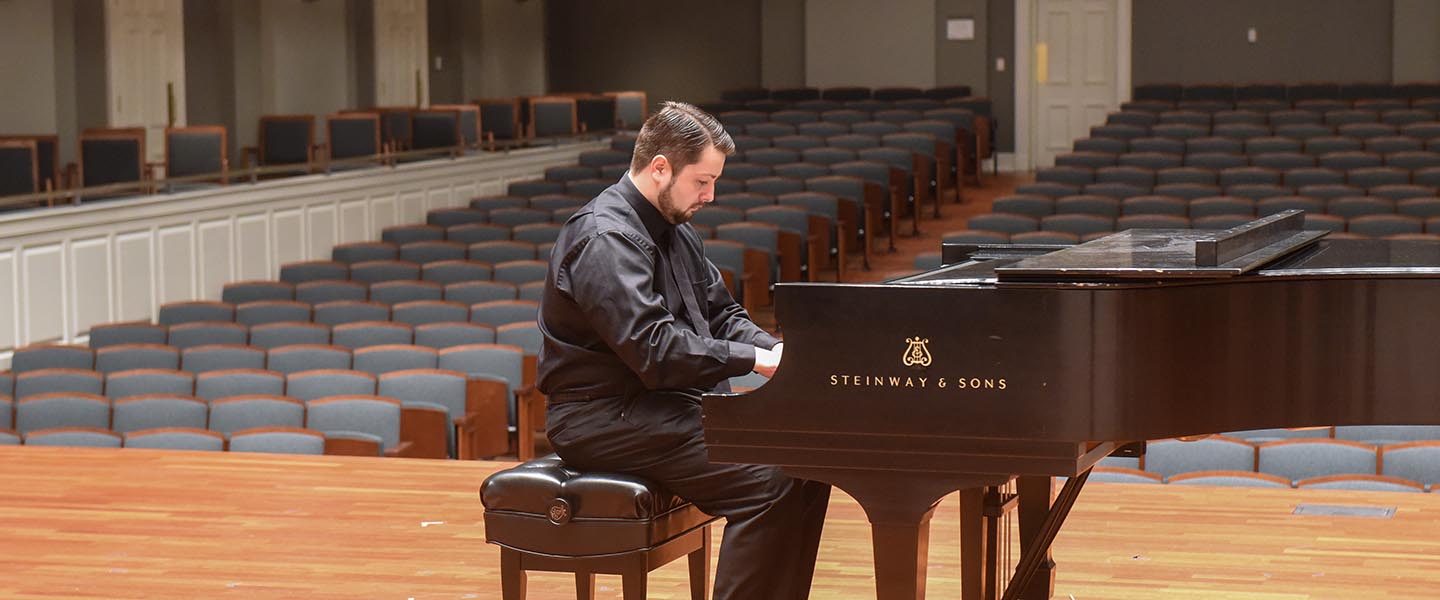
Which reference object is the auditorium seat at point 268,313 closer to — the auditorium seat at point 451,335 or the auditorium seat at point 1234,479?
the auditorium seat at point 451,335

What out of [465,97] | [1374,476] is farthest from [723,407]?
[465,97]

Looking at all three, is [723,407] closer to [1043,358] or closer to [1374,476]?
[1043,358]

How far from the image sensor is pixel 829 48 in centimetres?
1482

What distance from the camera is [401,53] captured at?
526 inches

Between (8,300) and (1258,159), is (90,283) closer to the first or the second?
(8,300)

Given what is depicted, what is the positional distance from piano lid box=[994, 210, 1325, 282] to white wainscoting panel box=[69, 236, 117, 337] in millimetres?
6072

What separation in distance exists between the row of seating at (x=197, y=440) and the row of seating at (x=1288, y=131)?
6.98 meters

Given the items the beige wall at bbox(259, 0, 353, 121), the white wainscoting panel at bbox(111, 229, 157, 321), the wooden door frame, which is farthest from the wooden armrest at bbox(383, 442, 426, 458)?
the wooden door frame

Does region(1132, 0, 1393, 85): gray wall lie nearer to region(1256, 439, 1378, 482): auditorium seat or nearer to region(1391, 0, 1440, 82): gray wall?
region(1391, 0, 1440, 82): gray wall

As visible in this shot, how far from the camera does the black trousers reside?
2.40m

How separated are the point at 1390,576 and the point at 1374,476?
0.99 m

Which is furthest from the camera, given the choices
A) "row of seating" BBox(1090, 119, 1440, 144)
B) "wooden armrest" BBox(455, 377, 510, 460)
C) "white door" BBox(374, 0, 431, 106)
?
"white door" BBox(374, 0, 431, 106)

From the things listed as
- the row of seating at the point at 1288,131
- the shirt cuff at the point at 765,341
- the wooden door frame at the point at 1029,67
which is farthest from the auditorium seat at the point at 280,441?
the wooden door frame at the point at 1029,67

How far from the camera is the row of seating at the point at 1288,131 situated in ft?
32.3
